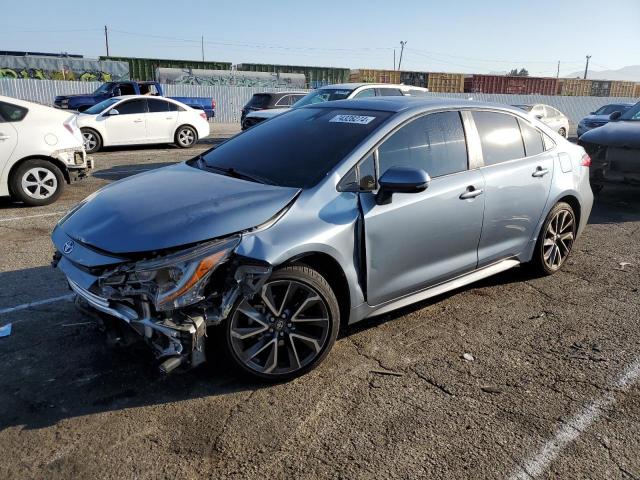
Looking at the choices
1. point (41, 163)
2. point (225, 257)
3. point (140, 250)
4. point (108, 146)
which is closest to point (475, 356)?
point (225, 257)

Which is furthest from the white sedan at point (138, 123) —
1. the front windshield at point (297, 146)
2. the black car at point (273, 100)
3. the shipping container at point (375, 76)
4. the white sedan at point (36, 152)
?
the shipping container at point (375, 76)

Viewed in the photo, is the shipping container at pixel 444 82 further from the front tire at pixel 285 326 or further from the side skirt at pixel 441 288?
the front tire at pixel 285 326

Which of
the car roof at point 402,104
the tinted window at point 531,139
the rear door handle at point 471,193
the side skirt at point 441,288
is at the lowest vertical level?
the side skirt at point 441,288

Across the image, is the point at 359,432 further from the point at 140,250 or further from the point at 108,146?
the point at 108,146

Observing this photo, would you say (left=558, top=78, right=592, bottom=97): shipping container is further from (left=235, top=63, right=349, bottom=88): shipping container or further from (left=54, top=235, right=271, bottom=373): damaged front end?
(left=54, top=235, right=271, bottom=373): damaged front end

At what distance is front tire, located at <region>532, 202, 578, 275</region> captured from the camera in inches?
189

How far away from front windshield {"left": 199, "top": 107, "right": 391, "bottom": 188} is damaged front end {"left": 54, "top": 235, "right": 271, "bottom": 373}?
2.61 feet

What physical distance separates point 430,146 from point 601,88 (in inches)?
2208

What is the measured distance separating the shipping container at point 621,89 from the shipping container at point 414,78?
20661 millimetres

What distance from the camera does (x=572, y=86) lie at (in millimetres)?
49125

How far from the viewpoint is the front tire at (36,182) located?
23.7 feet

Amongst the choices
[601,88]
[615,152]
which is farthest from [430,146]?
[601,88]

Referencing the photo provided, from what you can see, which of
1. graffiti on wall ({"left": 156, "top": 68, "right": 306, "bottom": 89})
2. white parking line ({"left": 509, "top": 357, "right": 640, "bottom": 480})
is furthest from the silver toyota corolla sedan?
graffiti on wall ({"left": 156, "top": 68, "right": 306, "bottom": 89})

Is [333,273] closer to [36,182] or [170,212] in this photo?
[170,212]
